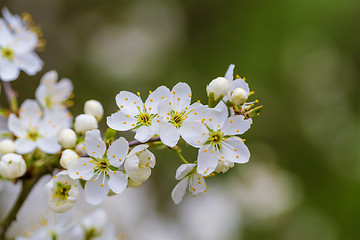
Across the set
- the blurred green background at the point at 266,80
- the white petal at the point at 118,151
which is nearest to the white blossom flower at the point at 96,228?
the white petal at the point at 118,151

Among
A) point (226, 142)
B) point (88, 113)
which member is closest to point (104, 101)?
point (88, 113)

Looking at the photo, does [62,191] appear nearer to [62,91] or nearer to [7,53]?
[62,91]

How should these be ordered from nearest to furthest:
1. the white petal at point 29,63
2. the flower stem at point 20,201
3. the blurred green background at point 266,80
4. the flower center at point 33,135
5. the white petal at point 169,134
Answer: the white petal at point 169,134 → the flower stem at point 20,201 → the flower center at point 33,135 → the white petal at point 29,63 → the blurred green background at point 266,80

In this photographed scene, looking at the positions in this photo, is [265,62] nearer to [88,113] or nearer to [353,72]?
[353,72]

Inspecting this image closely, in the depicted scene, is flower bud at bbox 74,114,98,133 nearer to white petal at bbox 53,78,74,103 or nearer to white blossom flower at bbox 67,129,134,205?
white blossom flower at bbox 67,129,134,205

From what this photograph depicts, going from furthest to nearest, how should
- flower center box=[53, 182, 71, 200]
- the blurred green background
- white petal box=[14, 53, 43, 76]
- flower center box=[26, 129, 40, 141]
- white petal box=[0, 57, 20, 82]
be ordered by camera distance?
1. the blurred green background
2. white petal box=[14, 53, 43, 76]
3. white petal box=[0, 57, 20, 82]
4. flower center box=[26, 129, 40, 141]
5. flower center box=[53, 182, 71, 200]

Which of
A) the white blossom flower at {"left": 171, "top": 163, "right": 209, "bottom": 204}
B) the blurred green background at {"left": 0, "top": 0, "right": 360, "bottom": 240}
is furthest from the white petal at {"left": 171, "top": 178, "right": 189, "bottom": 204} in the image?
the blurred green background at {"left": 0, "top": 0, "right": 360, "bottom": 240}

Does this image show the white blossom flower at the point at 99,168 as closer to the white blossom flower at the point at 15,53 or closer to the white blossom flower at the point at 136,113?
the white blossom flower at the point at 136,113
